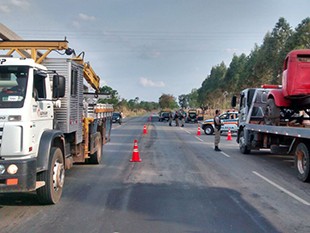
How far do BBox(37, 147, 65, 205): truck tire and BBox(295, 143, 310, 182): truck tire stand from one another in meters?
5.82

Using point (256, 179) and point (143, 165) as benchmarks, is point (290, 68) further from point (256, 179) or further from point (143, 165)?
point (143, 165)

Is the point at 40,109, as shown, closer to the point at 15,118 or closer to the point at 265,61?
the point at 15,118

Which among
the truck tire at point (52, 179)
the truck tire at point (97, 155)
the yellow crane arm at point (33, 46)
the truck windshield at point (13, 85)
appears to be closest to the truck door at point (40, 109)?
the truck windshield at point (13, 85)

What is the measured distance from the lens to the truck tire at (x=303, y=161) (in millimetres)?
9663

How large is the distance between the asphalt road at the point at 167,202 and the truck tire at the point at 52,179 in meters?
0.18

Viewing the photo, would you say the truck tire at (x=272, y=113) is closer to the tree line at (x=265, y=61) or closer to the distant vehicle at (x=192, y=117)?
the tree line at (x=265, y=61)

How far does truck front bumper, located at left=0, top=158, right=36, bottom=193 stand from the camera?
595 cm

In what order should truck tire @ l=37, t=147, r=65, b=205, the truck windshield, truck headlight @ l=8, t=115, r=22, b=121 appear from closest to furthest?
truck headlight @ l=8, t=115, r=22, b=121 → the truck windshield → truck tire @ l=37, t=147, r=65, b=205

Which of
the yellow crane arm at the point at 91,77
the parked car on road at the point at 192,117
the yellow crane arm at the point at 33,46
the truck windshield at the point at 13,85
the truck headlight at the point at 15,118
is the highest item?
the yellow crane arm at the point at 33,46

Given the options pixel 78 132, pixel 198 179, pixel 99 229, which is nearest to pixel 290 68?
pixel 198 179

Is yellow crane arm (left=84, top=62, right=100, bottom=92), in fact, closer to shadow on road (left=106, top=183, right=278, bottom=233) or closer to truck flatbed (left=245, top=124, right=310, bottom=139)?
shadow on road (left=106, top=183, right=278, bottom=233)

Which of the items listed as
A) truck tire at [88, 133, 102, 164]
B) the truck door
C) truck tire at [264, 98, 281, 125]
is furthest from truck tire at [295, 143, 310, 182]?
the truck door

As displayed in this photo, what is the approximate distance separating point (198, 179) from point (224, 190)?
141 cm

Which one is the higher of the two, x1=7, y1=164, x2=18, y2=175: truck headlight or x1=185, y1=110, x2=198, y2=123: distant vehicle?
x1=7, y1=164, x2=18, y2=175: truck headlight
